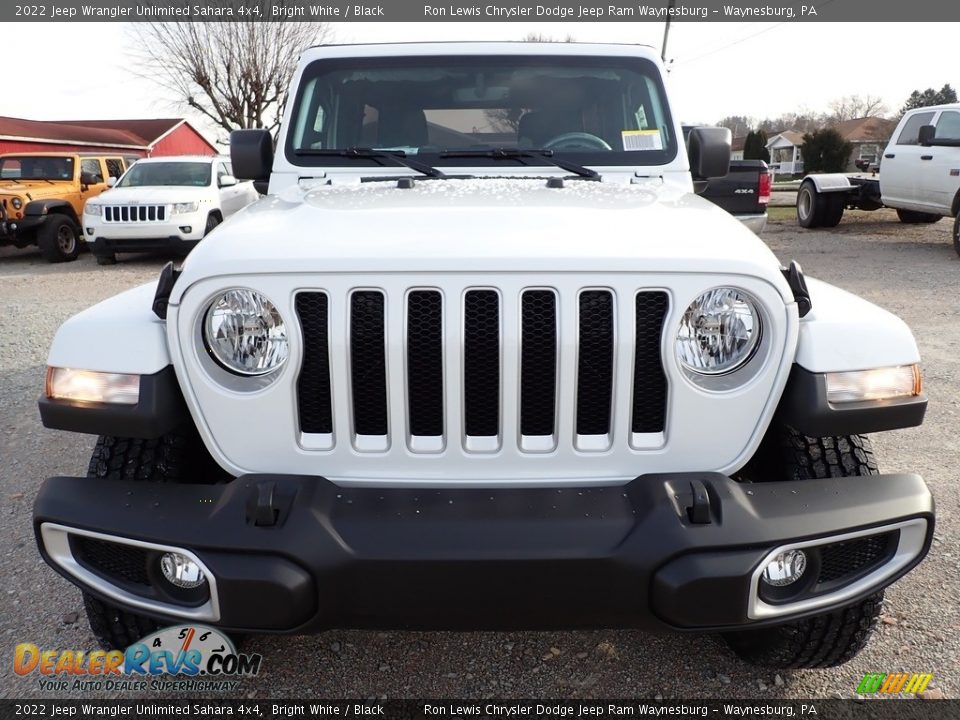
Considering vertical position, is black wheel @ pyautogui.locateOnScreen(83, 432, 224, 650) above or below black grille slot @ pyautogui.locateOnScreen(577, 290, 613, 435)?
below

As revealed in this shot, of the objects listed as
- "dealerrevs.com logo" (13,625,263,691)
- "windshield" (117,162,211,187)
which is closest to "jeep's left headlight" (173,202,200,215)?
"windshield" (117,162,211,187)

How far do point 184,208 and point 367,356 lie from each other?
9.40 m

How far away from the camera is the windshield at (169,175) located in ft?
35.5

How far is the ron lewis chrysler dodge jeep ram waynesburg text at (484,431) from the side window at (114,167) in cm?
1282

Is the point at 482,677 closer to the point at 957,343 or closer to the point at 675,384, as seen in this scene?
the point at 675,384

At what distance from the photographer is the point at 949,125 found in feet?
33.4

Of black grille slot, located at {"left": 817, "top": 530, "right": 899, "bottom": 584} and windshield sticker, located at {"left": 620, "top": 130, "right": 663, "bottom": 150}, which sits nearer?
black grille slot, located at {"left": 817, "top": 530, "right": 899, "bottom": 584}

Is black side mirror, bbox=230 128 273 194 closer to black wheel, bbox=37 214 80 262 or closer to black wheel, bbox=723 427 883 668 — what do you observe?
black wheel, bbox=723 427 883 668

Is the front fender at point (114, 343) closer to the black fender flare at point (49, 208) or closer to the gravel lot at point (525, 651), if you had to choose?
the gravel lot at point (525, 651)

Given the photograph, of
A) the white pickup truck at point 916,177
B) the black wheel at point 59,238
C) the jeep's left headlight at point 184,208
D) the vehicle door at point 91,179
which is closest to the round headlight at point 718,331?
the jeep's left headlight at point 184,208

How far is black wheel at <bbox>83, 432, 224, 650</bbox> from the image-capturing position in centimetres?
186

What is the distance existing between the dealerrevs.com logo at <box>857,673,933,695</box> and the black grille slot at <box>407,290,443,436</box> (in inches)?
59.8

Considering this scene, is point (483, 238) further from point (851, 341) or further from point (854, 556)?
point (854, 556)

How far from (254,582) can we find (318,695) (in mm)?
731
